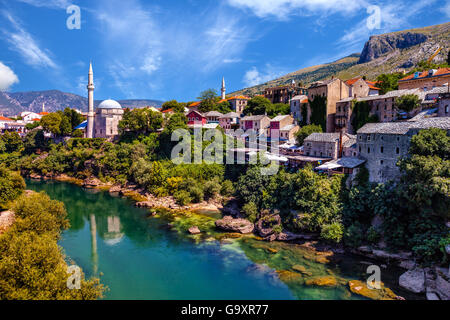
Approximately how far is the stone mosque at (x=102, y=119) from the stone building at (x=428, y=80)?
49.1m

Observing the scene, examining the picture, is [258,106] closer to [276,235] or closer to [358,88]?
[358,88]

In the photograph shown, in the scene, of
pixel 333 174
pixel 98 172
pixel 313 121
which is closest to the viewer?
pixel 333 174

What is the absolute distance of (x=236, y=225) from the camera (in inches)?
1027

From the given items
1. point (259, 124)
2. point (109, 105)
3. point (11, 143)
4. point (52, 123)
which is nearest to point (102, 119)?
point (109, 105)

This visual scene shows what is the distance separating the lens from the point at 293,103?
44.9 m

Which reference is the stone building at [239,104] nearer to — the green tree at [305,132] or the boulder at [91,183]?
the green tree at [305,132]

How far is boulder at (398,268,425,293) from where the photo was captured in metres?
16.5

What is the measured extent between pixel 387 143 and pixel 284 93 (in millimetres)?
32997

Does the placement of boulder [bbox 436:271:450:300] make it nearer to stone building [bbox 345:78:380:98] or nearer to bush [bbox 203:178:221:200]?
bush [bbox 203:178:221:200]

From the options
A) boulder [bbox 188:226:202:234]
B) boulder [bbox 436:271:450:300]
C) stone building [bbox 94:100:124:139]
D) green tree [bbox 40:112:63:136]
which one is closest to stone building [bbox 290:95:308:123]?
boulder [bbox 188:226:202:234]

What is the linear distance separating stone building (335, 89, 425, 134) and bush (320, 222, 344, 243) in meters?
15.8

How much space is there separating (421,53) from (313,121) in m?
72.6
